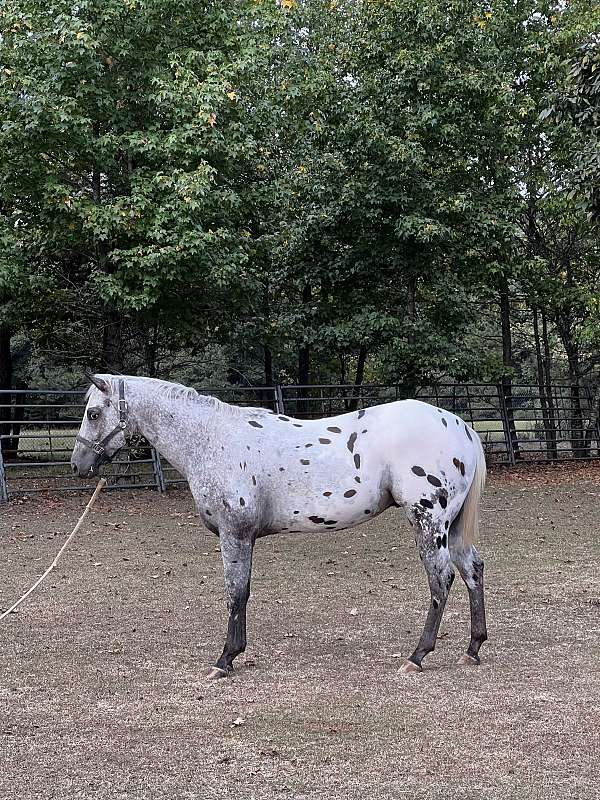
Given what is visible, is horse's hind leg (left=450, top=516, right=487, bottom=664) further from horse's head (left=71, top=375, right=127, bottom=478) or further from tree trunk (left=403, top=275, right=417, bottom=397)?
tree trunk (left=403, top=275, right=417, bottom=397)

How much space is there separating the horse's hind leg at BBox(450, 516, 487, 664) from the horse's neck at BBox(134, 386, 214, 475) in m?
1.71

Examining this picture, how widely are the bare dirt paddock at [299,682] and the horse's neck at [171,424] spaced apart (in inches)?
51.8

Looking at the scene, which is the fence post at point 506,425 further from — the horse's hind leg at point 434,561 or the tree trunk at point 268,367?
the horse's hind leg at point 434,561

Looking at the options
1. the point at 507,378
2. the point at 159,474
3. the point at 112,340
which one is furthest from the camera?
the point at 507,378

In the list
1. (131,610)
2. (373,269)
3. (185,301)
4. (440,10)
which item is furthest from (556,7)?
(131,610)

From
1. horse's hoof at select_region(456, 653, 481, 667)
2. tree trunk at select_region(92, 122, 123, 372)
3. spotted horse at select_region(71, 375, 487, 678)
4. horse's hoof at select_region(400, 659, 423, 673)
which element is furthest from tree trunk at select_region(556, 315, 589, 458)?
horse's hoof at select_region(400, 659, 423, 673)

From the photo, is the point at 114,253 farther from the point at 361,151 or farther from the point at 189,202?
the point at 361,151

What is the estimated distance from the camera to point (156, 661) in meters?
5.74

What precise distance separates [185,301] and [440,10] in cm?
793

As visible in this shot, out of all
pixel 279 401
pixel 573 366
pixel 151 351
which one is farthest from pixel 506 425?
pixel 151 351

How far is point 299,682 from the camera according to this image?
17.2ft

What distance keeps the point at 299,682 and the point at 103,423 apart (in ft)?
6.38

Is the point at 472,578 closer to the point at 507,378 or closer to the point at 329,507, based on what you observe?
the point at 329,507

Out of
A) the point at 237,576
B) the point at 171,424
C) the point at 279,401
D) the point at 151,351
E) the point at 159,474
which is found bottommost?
the point at 159,474
